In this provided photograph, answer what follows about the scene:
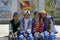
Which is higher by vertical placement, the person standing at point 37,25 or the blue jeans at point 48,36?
the person standing at point 37,25

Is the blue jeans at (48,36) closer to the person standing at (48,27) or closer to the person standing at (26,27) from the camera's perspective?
the person standing at (48,27)

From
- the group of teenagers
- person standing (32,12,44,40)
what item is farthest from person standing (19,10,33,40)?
person standing (32,12,44,40)

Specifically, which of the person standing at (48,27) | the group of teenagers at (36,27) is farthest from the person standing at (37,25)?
the person standing at (48,27)

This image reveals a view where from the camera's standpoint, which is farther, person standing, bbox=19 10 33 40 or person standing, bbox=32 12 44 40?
person standing, bbox=32 12 44 40

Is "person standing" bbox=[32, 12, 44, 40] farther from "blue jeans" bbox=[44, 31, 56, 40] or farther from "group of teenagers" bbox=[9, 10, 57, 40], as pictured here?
"blue jeans" bbox=[44, 31, 56, 40]

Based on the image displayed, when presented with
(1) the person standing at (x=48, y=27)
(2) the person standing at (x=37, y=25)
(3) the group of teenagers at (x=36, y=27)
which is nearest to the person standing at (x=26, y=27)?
(3) the group of teenagers at (x=36, y=27)

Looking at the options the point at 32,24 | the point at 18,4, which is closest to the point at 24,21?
the point at 32,24

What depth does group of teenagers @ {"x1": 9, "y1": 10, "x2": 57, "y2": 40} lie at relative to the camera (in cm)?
729

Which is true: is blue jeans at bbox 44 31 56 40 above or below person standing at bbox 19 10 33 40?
below

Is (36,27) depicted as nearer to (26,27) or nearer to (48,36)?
(26,27)

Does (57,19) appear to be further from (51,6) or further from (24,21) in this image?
(24,21)

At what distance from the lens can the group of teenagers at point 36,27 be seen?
7.29 metres

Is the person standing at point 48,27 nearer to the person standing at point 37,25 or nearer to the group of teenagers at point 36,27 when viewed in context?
the group of teenagers at point 36,27

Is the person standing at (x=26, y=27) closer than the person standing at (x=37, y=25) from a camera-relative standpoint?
Yes
